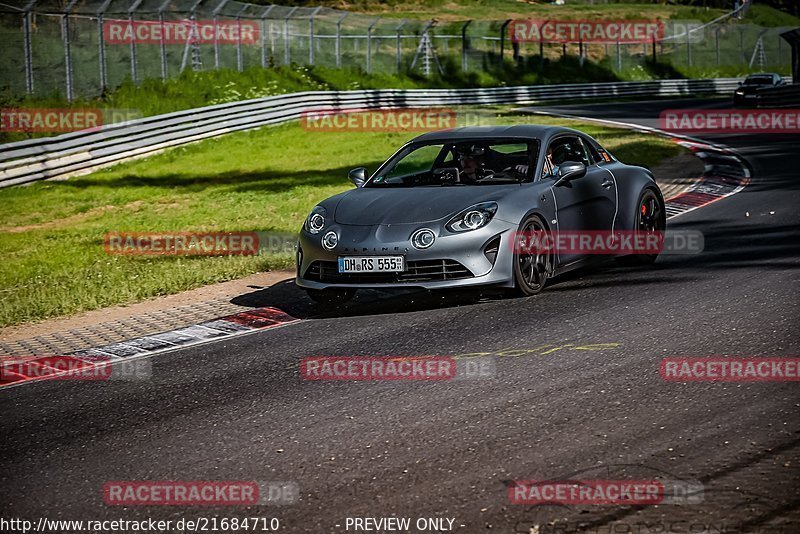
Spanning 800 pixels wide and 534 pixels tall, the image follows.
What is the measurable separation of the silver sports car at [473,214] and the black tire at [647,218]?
2 cm

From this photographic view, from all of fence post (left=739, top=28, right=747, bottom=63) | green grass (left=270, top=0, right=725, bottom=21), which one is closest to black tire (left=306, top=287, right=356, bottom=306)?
fence post (left=739, top=28, right=747, bottom=63)

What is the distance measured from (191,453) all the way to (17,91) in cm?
2040

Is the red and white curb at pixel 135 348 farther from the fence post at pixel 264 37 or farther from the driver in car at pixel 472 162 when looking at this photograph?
the fence post at pixel 264 37

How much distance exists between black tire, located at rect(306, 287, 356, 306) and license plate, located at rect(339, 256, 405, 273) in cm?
23

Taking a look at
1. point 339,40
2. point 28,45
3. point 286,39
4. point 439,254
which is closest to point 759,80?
point 339,40

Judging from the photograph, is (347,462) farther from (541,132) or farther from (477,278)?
(541,132)

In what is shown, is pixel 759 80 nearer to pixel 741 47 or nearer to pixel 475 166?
pixel 741 47

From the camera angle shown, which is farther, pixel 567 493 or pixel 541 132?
pixel 541 132

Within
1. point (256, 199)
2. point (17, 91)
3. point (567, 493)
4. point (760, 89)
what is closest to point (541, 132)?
point (567, 493)

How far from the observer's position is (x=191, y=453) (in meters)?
5.54

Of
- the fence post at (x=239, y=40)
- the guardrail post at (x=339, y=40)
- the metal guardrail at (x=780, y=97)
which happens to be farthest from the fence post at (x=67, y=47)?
the metal guardrail at (x=780, y=97)

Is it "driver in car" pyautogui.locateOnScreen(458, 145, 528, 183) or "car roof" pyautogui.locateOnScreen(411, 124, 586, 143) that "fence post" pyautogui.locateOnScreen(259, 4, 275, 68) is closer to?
"car roof" pyautogui.locateOnScreen(411, 124, 586, 143)

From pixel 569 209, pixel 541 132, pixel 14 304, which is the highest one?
pixel 541 132

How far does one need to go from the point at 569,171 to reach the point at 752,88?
33176mm
